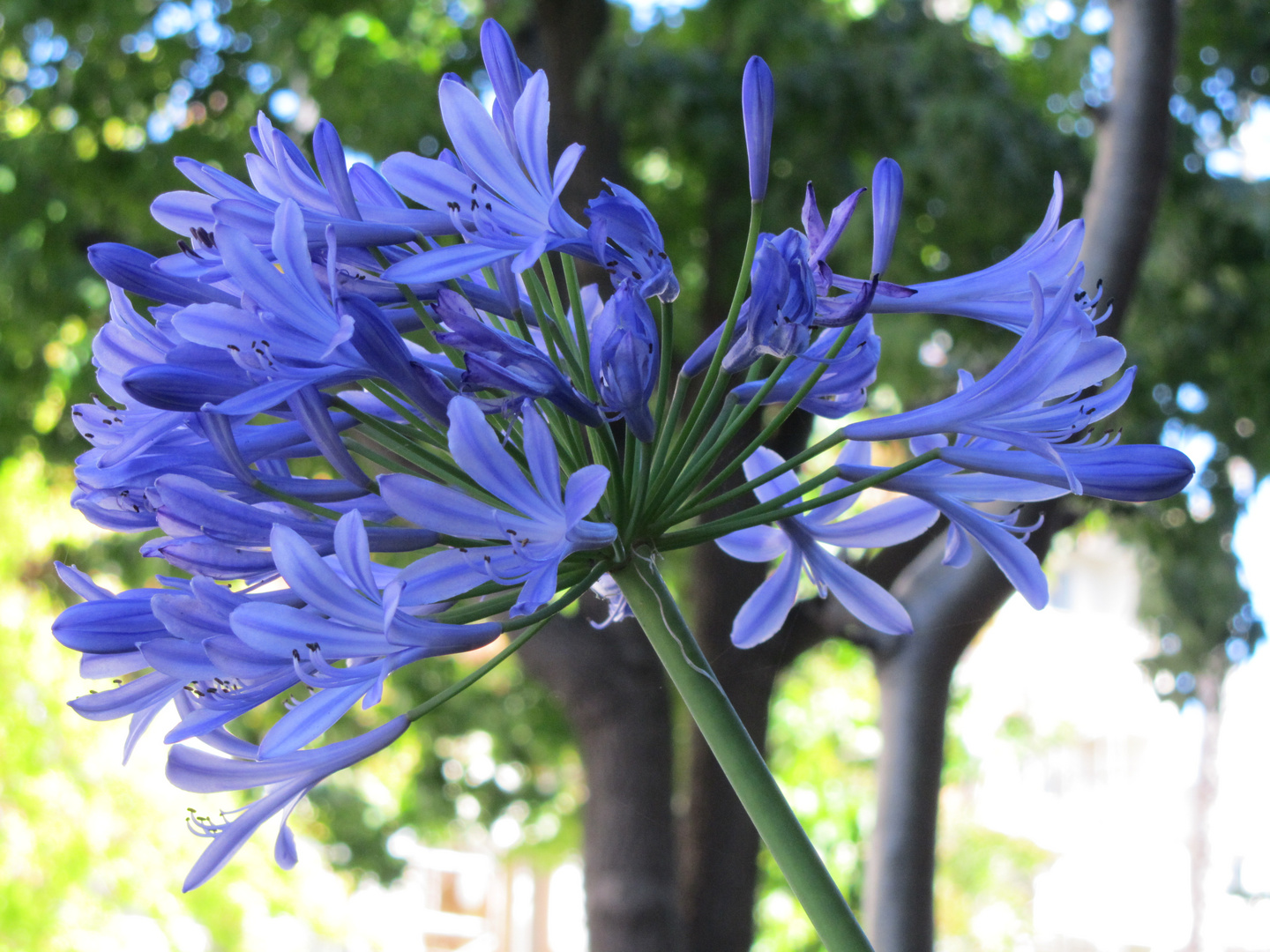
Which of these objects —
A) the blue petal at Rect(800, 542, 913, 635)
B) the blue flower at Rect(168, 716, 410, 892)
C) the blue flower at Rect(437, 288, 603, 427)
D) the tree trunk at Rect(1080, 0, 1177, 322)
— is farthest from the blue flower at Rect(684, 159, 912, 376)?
the tree trunk at Rect(1080, 0, 1177, 322)

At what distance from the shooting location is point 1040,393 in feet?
2.49

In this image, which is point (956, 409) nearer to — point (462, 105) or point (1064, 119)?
point (462, 105)

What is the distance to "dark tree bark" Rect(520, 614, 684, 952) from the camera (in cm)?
290

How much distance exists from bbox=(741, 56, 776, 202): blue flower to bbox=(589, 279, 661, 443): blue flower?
17cm

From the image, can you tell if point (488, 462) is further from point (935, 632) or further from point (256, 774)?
point (935, 632)

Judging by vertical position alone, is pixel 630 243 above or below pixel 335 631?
above

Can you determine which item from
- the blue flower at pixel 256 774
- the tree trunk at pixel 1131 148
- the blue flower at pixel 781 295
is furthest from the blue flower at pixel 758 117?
the tree trunk at pixel 1131 148

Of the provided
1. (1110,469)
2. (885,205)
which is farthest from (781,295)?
(1110,469)

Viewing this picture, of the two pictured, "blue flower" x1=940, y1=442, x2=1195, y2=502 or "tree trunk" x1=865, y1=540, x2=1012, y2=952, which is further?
"tree trunk" x1=865, y1=540, x2=1012, y2=952

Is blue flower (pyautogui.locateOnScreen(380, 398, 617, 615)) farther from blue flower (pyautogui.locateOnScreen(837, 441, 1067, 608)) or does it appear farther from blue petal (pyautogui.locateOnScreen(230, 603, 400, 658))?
blue flower (pyautogui.locateOnScreen(837, 441, 1067, 608))

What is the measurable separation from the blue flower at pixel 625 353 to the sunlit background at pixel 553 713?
101cm

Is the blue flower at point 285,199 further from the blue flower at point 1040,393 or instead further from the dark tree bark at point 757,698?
the dark tree bark at point 757,698

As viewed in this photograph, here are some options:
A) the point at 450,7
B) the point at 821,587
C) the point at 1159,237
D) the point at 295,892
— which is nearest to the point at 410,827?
the point at 295,892

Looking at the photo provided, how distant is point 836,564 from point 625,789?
230cm
